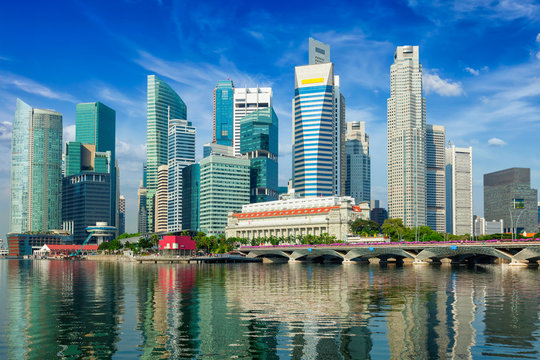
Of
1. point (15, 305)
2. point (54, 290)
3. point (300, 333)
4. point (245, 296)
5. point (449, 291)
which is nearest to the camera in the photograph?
point (300, 333)

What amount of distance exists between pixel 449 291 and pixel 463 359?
47.4 meters

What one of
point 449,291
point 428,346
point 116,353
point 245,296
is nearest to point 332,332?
point 428,346

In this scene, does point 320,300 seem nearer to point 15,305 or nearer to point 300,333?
point 300,333

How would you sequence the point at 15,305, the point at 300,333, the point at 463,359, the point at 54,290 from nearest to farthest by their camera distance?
the point at 463,359 < the point at 300,333 < the point at 15,305 < the point at 54,290

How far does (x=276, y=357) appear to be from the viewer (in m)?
37.5

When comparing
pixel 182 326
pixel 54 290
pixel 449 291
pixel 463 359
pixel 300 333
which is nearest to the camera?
pixel 463 359

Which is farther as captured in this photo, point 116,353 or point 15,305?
point 15,305

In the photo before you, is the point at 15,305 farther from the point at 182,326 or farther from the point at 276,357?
the point at 276,357

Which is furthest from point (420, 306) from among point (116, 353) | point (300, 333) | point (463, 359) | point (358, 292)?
point (116, 353)

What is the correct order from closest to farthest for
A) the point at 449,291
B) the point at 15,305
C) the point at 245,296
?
the point at 15,305
the point at 245,296
the point at 449,291

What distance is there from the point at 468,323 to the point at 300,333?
16.6 meters

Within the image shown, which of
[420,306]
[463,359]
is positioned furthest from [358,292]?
[463,359]

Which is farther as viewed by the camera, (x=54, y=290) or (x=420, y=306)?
(x=54, y=290)

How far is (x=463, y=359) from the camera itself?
36.3 m
